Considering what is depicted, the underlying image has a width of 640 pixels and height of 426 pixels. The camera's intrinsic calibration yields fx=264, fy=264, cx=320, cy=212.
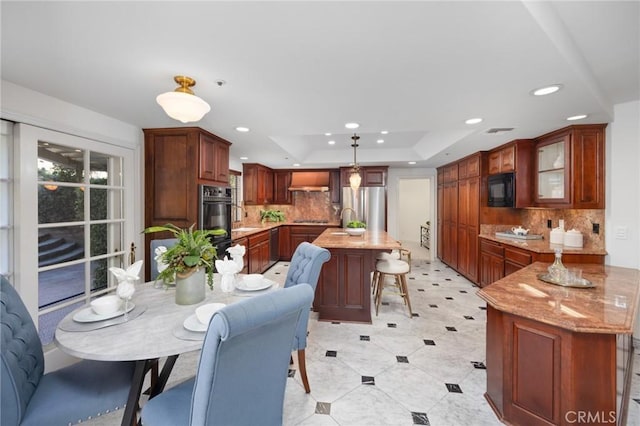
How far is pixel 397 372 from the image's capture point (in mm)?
2234

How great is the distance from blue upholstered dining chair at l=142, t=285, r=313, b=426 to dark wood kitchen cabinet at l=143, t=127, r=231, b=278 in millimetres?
2186

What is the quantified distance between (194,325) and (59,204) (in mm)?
2035

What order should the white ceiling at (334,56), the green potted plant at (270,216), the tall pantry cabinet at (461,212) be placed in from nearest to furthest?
the white ceiling at (334,56) → the tall pantry cabinet at (461,212) → the green potted plant at (270,216)

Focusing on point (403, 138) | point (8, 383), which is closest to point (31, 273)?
point (8, 383)

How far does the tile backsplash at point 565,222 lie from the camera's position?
3.05m

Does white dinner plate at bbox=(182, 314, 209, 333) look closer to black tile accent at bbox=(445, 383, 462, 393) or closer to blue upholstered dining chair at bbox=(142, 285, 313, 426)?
blue upholstered dining chair at bbox=(142, 285, 313, 426)

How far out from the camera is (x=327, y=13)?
4.01ft

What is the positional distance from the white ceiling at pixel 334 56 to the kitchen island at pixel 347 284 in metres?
1.54

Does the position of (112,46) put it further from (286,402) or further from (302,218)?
(302,218)

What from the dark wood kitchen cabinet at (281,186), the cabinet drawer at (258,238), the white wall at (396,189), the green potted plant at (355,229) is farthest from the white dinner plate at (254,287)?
the white wall at (396,189)

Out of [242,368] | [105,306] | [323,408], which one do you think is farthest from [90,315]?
[323,408]

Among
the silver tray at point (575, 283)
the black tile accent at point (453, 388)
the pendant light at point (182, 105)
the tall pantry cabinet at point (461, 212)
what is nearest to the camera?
the pendant light at point (182, 105)

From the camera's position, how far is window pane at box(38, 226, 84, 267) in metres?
2.21

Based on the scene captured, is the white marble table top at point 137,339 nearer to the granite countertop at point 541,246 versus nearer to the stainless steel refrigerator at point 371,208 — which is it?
the granite countertop at point 541,246
